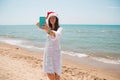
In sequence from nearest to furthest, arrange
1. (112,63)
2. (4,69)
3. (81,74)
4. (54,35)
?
(54,35) → (4,69) → (81,74) → (112,63)

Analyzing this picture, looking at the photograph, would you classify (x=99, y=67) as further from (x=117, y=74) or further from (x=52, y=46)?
(x=52, y=46)

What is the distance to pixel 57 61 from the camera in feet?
11.7

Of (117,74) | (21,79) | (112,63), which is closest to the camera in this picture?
(21,79)

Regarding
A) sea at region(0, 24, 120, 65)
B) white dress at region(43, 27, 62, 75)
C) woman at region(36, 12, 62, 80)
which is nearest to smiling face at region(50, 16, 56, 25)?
woman at region(36, 12, 62, 80)

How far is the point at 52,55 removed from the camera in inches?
138

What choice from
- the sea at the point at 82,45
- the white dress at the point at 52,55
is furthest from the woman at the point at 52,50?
the sea at the point at 82,45

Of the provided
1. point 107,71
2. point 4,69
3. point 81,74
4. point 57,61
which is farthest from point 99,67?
point 57,61

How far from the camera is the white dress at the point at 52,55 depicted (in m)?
3.43

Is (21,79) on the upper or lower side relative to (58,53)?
lower

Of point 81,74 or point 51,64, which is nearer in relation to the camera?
point 51,64

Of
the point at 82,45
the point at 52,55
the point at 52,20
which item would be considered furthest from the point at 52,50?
the point at 82,45

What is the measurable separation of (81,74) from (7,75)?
255 cm

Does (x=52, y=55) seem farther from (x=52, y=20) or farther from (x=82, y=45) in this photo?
(x=82, y=45)

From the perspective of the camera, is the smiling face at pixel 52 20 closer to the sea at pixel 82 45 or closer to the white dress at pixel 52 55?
the white dress at pixel 52 55
